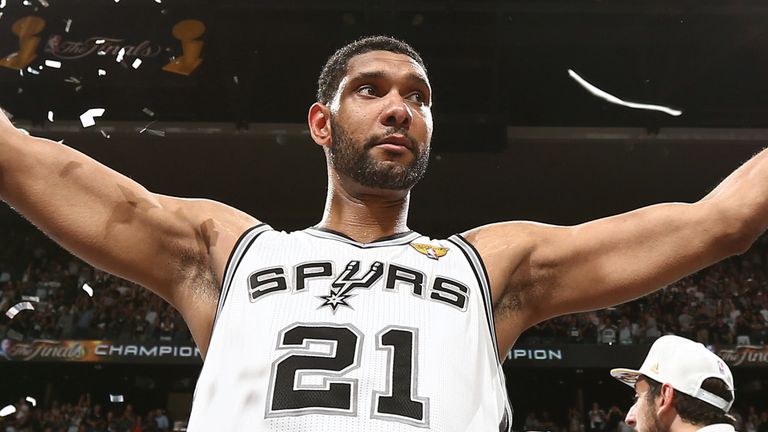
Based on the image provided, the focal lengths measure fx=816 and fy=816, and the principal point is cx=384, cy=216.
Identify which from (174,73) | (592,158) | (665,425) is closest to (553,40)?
(592,158)

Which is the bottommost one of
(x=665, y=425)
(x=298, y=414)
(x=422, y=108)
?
(x=298, y=414)

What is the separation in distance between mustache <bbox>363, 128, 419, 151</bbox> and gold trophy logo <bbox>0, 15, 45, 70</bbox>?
38.4 ft

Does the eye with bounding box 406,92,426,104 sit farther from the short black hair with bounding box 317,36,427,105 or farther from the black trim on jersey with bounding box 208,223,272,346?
the black trim on jersey with bounding box 208,223,272,346

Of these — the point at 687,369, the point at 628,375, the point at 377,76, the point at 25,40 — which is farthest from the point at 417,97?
the point at 25,40

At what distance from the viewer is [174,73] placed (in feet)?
43.2

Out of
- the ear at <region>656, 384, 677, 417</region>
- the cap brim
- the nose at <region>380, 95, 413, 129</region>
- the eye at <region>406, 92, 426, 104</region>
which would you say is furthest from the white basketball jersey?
the cap brim

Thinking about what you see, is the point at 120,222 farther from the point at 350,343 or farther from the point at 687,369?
the point at 687,369

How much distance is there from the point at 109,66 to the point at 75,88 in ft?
3.00

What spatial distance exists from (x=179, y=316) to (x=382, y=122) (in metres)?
12.9

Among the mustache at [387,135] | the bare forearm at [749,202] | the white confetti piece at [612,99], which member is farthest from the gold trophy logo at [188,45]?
the bare forearm at [749,202]

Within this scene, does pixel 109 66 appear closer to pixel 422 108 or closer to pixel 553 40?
pixel 553 40

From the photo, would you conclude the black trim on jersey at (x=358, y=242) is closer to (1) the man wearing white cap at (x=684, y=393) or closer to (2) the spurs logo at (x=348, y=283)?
(2) the spurs logo at (x=348, y=283)

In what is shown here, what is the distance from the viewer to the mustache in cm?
224

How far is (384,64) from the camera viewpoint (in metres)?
2.40
